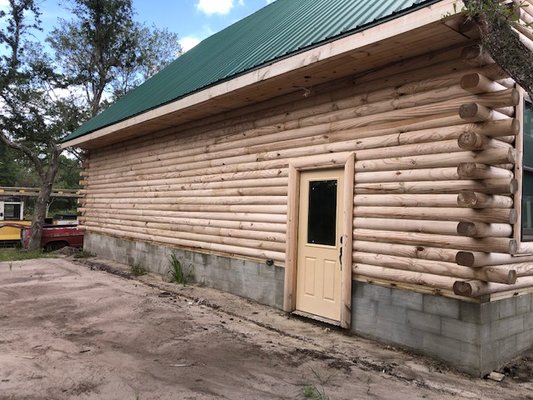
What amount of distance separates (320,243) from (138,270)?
19.6 feet

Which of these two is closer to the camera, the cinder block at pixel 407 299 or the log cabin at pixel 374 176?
the log cabin at pixel 374 176

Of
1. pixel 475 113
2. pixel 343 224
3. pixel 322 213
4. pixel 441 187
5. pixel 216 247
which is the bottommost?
pixel 216 247

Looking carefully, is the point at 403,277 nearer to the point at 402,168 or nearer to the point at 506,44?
the point at 402,168

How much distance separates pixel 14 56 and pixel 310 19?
58.4ft

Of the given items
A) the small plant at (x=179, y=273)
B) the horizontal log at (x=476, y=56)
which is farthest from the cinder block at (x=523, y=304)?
the small plant at (x=179, y=273)

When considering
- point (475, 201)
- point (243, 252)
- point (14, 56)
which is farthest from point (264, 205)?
point (14, 56)

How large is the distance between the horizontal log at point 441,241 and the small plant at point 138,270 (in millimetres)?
6535

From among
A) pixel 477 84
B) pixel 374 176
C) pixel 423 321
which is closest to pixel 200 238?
pixel 374 176

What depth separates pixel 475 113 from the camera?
4.38m

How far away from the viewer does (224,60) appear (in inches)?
349

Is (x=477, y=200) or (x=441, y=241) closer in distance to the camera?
(x=477, y=200)

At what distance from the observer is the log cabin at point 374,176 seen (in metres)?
4.53

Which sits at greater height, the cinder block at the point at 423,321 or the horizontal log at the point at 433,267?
the horizontal log at the point at 433,267

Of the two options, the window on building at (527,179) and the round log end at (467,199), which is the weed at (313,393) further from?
the window on building at (527,179)
